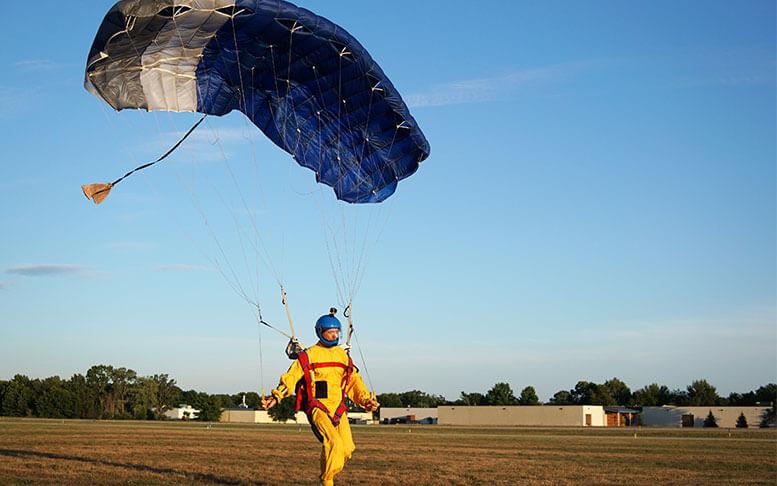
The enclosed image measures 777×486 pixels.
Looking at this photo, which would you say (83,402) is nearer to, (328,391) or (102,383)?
(102,383)

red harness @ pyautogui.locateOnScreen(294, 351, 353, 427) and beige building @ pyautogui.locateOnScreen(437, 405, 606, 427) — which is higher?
red harness @ pyautogui.locateOnScreen(294, 351, 353, 427)

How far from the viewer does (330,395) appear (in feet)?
32.7

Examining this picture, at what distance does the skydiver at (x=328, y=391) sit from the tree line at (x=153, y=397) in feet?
229

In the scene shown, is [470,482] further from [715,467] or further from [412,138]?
[715,467]

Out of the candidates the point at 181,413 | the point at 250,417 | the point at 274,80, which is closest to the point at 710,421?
the point at 250,417

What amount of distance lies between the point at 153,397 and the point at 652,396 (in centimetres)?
6645

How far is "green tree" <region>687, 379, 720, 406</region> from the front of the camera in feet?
336

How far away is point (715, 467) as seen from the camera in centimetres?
1848

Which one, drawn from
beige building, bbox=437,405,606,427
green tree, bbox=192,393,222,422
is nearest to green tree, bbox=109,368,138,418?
green tree, bbox=192,393,222,422

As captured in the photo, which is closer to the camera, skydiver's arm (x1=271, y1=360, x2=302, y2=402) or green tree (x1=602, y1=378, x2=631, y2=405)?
skydiver's arm (x1=271, y1=360, x2=302, y2=402)

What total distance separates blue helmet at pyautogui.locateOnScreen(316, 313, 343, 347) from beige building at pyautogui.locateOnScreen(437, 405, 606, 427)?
71.9 m

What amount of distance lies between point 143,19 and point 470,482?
8777 millimetres

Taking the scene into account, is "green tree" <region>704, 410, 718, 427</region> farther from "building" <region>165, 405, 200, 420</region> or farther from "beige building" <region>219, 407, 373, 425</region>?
"building" <region>165, 405, 200, 420</region>

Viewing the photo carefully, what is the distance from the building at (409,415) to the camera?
99.1 meters
